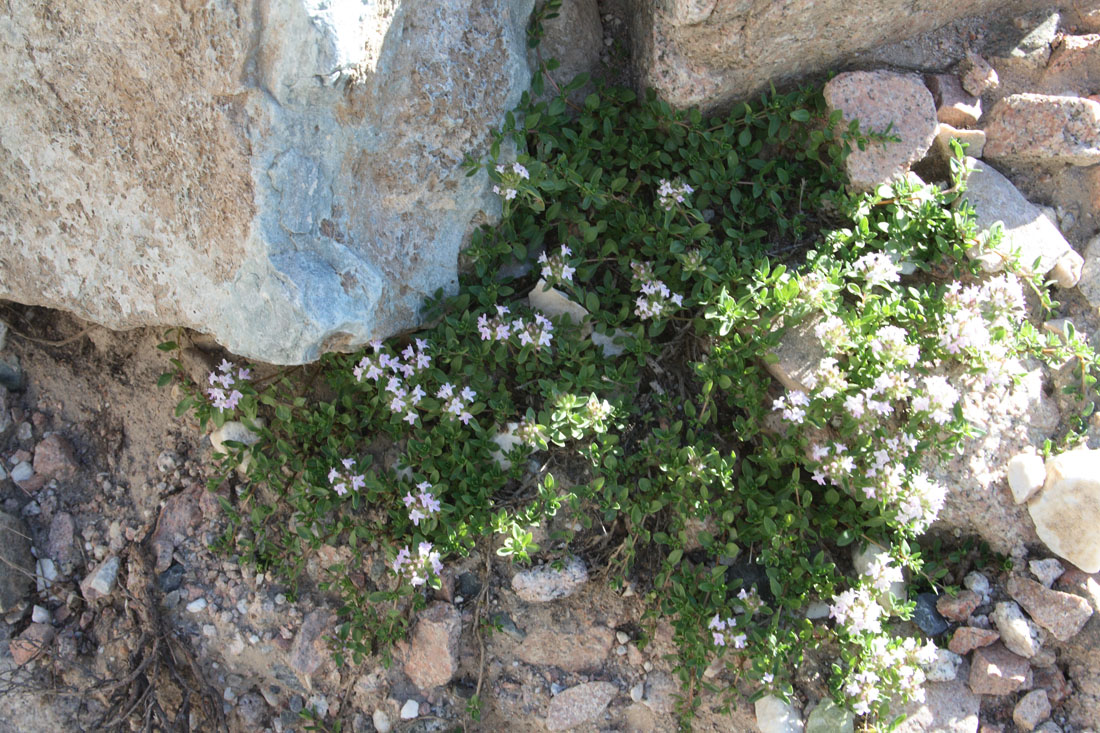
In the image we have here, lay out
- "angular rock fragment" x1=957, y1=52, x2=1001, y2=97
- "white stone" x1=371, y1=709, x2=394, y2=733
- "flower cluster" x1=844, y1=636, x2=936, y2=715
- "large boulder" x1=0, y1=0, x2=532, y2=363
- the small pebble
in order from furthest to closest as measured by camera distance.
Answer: "angular rock fragment" x1=957, y1=52, x2=1001, y2=97 < "white stone" x1=371, y1=709, x2=394, y2=733 < the small pebble < "flower cluster" x1=844, y1=636, x2=936, y2=715 < "large boulder" x1=0, y1=0, x2=532, y2=363

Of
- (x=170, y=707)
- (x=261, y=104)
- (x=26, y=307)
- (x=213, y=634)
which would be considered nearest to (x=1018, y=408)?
(x=261, y=104)

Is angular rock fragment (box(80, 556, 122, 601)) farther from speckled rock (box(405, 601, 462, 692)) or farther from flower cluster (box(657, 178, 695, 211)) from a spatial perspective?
flower cluster (box(657, 178, 695, 211))

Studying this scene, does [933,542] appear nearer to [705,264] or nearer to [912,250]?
[912,250]

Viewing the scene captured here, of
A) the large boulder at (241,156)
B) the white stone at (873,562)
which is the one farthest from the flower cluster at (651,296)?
the white stone at (873,562)

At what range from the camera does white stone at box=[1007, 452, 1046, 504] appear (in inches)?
133

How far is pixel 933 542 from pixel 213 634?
3079mm

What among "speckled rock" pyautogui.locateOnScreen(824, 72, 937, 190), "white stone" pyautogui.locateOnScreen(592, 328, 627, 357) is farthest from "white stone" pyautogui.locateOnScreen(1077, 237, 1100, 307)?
"white stone" pyautogui.locateOnScreen(592, 328, 627, 357)

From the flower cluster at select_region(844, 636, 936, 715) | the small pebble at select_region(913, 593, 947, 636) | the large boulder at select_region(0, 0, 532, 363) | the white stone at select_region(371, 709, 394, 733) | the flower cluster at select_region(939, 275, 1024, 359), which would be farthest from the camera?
the white stone at select_region(371, 709, 394, 733)

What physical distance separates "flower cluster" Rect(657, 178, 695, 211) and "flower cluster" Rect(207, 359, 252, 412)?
6.30 ft

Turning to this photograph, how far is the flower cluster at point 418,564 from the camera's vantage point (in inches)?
132

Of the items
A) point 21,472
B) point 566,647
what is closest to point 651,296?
point 566,647

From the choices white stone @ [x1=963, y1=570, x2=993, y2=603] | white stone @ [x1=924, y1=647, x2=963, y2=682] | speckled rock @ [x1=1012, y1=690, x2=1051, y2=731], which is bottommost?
speckled rock @ [x1=1012, y1=690, x2=1051, y2=731]

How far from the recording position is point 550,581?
3.54 m

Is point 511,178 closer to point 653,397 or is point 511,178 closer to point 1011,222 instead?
point 653,397
